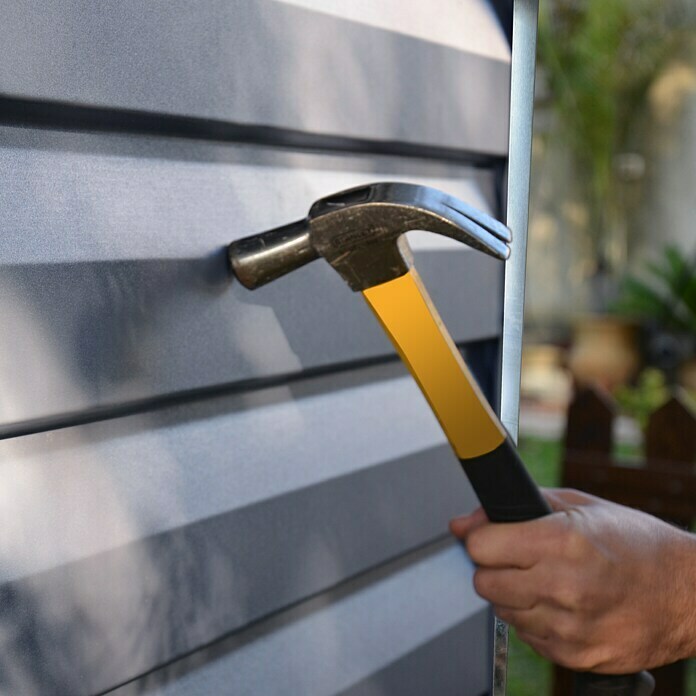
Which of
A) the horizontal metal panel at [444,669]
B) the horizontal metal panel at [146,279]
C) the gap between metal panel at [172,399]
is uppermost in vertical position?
the horizontal metal panel at [146,279]

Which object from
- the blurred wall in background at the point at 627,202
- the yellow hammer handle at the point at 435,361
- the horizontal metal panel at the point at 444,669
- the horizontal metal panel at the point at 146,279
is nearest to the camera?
the horizontal metal panel at the point at 146,279

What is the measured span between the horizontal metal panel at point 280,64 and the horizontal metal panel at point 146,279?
4cm

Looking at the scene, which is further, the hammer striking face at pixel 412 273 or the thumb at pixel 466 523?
the thumb at pixel 466 523

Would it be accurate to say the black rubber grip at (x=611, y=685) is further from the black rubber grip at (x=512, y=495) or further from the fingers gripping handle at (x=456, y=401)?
the fingers gripping handle at (x=456, y=401)

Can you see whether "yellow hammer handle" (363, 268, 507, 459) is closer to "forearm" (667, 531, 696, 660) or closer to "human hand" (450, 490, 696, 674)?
"human hand" (450, 490, 696, 674)

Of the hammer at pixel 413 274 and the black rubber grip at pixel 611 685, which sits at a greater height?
the hammer at pixel 413 274

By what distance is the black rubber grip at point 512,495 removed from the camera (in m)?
0.83

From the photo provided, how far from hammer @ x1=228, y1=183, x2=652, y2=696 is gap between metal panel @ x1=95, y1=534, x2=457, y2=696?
0.23 m

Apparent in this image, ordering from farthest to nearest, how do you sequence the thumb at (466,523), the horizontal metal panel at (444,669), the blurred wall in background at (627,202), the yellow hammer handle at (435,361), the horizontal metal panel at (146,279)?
the blurred wall in background at (627,202), the horizontal metal panel at (444,669), the thumb at (466,523), the yellow hammer handle at (435,361), the horizontal metal panel at (146,279)

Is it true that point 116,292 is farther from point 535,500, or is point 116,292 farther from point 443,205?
point 535,500

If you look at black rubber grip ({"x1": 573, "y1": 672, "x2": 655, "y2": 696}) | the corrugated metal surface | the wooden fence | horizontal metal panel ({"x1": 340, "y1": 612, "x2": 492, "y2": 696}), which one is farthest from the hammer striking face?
the wooden fence

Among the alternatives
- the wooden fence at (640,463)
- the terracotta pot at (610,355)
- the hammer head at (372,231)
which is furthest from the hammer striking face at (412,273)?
the terracotta pot at (610,355)

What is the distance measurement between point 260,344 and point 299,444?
127 mm

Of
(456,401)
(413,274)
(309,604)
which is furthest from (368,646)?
(413,274)
